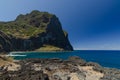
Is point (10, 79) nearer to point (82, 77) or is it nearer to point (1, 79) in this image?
point (1, 79)

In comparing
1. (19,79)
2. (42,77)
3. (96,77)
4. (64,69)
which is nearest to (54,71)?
(64,69)

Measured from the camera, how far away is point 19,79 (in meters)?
45.3

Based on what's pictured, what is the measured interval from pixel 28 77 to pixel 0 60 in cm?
3031

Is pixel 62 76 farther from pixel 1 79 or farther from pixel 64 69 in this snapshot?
pixel 1 79

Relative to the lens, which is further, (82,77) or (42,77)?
(82,77)

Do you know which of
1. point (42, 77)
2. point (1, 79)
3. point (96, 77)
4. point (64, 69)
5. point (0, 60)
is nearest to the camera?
point (1, 79)

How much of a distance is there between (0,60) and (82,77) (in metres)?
27.0

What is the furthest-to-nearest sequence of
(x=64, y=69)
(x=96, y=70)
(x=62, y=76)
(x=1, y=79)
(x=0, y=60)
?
(x=0, y=60) < (x=96, y=70) < (x=64, y=69) < (x=62, y=76) < (x=1, y=79)

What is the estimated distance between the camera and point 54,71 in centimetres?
6097

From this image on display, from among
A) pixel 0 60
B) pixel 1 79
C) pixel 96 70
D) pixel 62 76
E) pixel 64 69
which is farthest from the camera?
pixel 0 60

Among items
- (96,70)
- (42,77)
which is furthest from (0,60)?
(42,77)

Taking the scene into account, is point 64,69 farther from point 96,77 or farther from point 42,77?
point 42,77

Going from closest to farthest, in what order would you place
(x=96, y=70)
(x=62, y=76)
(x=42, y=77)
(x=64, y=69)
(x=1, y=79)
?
1. (x=1, y=79)
2. (x=42, y=77)
3. (x=62, y=76)
4. (x=64, y=69)
5. (x=96, y=70)

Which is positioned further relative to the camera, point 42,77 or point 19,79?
point 42,77
